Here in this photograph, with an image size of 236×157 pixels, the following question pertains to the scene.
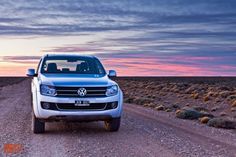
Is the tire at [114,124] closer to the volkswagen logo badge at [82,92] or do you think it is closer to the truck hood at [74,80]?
the truck hood at [74,80]

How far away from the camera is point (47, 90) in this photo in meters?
11.8

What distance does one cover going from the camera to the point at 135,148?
10383mm

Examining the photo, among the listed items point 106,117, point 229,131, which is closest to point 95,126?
point 106,117

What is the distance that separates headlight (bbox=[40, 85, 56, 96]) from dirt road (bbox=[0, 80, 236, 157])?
3.77 ft

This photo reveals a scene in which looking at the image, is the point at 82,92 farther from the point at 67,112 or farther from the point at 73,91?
the point at 67,112

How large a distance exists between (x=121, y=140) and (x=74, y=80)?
2.02 metres

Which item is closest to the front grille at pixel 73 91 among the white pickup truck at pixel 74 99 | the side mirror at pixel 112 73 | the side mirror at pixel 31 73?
the white pickup truck at pixel 74 99

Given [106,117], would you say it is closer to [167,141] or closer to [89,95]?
[89,95]

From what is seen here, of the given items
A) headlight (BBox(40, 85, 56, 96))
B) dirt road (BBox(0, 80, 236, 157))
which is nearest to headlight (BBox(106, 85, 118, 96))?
dirt road (BBox(0, 80, 236, 157))

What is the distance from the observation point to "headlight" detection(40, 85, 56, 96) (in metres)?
11.8

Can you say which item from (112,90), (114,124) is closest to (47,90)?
(112,90)

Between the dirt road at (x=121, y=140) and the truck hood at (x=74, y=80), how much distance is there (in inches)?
54.6

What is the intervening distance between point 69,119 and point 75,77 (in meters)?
1.35

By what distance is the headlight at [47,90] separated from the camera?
11750 millimetres
